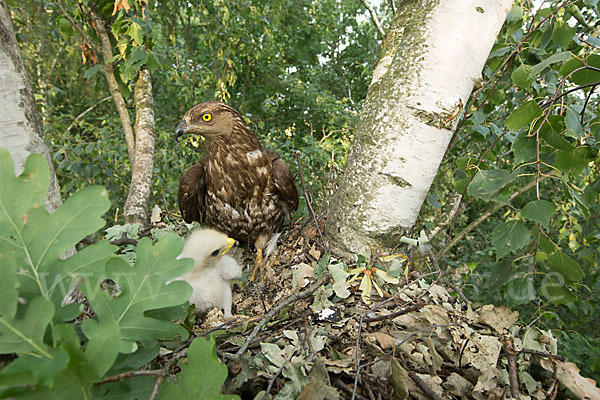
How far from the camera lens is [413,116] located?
152 centimetres

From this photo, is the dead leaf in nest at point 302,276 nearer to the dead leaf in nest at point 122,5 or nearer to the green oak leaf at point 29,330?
the green oak leaf at point 29,330

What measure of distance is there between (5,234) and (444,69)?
1547mm

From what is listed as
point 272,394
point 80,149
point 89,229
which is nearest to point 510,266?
point 272,394

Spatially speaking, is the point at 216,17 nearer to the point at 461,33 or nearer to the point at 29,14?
the point at 461,33

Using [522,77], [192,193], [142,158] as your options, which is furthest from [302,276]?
[142,158]

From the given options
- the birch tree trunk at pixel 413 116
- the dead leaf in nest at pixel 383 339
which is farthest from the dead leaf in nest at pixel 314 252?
the dead leaf in nest at pixel 383 339

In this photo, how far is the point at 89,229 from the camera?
2.07 ft

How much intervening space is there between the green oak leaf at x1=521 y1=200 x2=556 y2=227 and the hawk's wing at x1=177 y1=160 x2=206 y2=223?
2.09m

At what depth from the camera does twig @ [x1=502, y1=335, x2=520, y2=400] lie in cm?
99

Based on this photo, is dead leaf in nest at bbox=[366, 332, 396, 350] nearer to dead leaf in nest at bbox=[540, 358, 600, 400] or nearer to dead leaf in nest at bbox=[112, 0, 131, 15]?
dead leaf in nest at bbox=[540, 358, 600, 400]

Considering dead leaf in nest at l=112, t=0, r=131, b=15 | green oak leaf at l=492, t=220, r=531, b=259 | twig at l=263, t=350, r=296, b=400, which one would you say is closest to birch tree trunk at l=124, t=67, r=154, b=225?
dead leaf in nest at l=112, t=0, r=131, b=15

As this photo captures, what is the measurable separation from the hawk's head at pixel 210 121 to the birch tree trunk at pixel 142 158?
306 mm

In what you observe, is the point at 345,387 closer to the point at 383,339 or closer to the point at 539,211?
the point at 383,339

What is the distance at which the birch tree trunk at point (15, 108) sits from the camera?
0.80m
